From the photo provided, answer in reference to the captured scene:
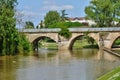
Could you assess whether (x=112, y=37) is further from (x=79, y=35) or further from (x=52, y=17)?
(x=52, y=17)

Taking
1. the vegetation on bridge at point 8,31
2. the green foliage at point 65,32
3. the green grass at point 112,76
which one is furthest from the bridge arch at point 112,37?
the green grass at point 112,76

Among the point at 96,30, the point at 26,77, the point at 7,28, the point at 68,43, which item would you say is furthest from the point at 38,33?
the point at 26,77

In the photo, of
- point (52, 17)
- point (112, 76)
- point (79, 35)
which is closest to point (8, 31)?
point (79, 35)

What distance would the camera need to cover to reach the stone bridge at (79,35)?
82.2 m

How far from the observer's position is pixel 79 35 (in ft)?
278

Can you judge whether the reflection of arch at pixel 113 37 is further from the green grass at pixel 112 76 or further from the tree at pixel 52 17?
the tree at pixel 52 17

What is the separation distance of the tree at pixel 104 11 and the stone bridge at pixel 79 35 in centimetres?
1374

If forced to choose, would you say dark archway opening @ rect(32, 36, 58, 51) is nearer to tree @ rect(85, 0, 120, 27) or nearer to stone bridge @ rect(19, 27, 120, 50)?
stone bridge @ rect(19, 27, 120, 50)

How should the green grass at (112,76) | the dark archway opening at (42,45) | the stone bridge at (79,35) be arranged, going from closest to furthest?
1. the green grass at (112,76)
2. the stone bridge at (79,35)
3. the dark archway opening at (42,45)

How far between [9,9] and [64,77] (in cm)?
3162

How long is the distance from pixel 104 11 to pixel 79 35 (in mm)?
15404

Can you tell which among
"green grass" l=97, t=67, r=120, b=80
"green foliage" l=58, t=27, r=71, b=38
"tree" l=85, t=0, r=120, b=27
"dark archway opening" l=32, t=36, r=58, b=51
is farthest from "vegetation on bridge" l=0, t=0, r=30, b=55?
"tree" l=85, t=0, r=120, b=27

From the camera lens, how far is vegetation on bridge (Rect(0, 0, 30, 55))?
57594 mm

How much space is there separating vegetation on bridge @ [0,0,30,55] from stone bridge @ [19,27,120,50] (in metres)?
18.3
